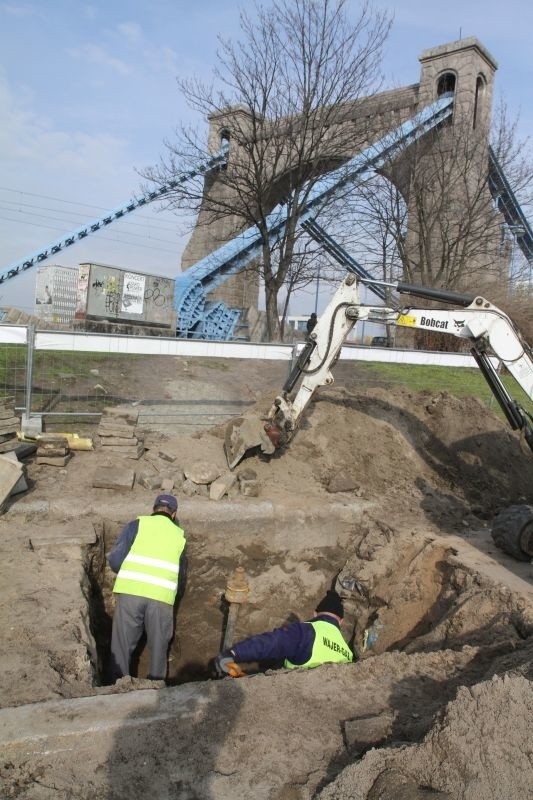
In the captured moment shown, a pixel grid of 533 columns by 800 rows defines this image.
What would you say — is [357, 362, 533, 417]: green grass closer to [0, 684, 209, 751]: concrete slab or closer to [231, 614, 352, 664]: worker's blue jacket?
[231, 614, 352, 664]: worker's blue jacket

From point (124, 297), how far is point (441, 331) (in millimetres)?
13497

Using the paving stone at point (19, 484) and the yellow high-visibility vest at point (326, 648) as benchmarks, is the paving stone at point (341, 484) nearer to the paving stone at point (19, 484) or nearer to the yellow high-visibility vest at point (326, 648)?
the yellow high-visibility vest at point (326, 648)

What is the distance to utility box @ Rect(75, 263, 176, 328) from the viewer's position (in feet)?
59.3

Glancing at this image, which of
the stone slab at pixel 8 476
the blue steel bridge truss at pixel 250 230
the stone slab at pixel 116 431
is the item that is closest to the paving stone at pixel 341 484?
the stone slab at pixel 116 431

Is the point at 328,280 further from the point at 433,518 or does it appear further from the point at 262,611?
the point at 262,611

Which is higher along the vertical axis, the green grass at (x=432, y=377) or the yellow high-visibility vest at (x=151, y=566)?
the green grass at (x=432, y=377)

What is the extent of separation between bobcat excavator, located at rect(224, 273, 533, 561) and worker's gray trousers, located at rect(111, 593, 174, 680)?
359 centimetres

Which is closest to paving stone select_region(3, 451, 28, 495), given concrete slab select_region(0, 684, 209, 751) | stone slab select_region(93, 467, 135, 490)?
stone slab select_region(93, 467, 135, 490)

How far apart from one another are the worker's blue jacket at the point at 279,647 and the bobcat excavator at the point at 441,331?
11.6 feet

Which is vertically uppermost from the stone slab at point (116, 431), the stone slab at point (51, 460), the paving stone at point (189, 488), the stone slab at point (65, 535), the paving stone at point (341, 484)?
the stone slab at point (116, 431)

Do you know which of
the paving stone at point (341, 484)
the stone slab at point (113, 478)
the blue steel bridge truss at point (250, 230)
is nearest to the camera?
the stone slab at point (113, 478)

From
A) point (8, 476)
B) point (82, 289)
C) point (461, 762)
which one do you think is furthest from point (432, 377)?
point (461, 762)

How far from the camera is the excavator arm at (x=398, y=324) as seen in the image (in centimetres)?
706

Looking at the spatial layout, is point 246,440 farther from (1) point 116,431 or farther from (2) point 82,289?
(2) point 82,289
